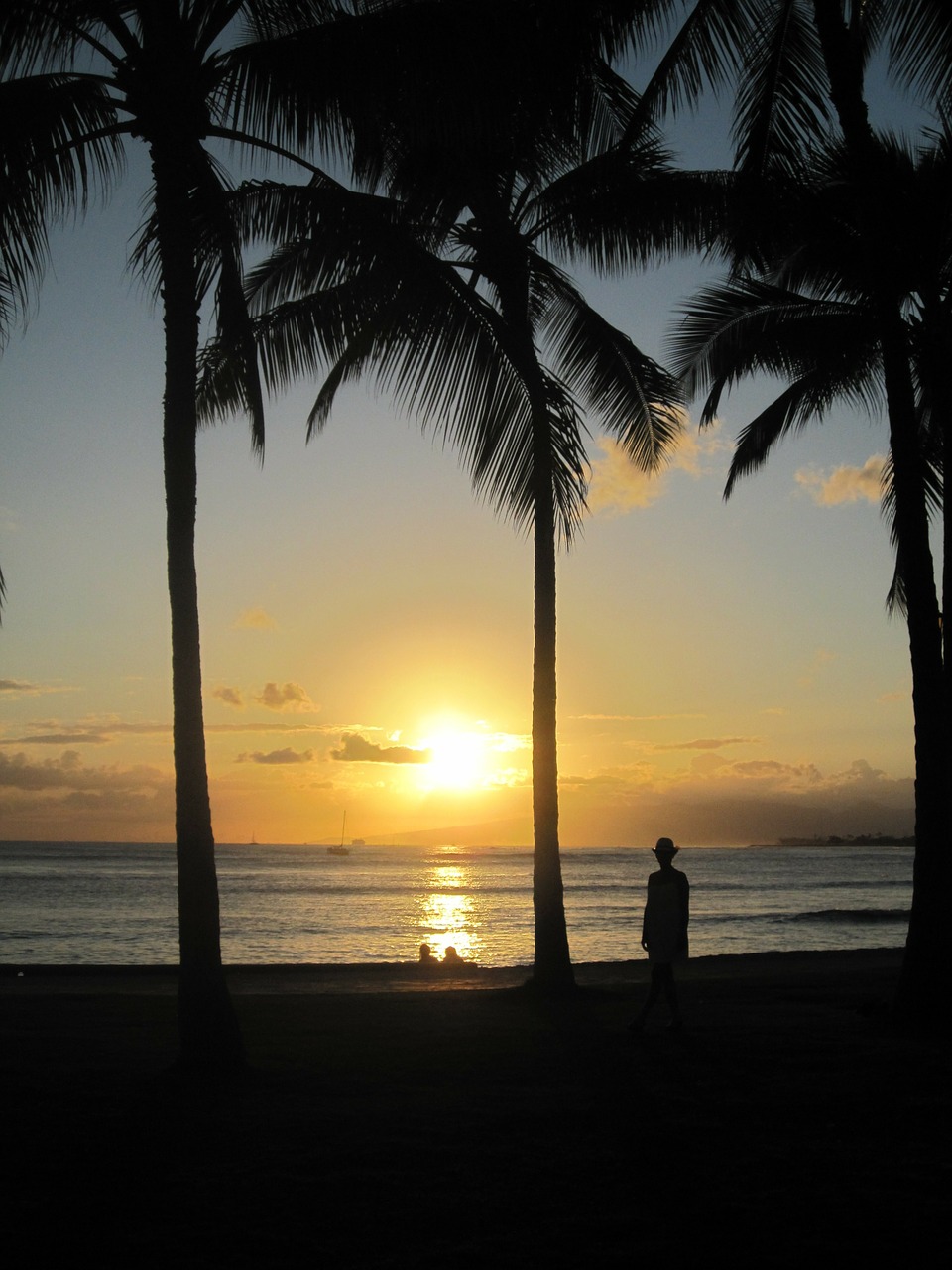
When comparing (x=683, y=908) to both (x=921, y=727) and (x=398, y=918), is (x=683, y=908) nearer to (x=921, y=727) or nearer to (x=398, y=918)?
(x=921, y=727)

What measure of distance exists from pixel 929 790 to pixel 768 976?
6400mm

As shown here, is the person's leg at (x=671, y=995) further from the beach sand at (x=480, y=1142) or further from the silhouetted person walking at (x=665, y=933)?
the beach sand at (x=480, y=1142)

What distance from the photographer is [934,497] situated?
53.5ft

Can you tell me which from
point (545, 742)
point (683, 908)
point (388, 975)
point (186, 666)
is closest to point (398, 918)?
point (388, 975)

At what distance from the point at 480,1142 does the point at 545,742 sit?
748 cm

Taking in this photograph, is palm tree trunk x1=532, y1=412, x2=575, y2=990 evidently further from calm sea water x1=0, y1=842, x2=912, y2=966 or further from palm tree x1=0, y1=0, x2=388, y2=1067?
calm sea water x1=0, y1=842, x2=912, y2=966

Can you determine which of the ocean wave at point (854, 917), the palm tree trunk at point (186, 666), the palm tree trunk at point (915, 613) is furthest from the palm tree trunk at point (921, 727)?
the ocean wave at point (854, 917)

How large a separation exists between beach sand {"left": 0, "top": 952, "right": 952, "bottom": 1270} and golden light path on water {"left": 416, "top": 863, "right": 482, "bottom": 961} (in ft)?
36.8

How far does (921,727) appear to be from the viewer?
11.0 metres

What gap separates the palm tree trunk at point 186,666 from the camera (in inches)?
332

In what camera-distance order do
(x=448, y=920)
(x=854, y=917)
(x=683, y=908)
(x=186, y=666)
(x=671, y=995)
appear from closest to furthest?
(x=186, y=666) < (x=671, y=995) < (x=683, y=908) < (x=854, y=917) < (x=448, y=920)

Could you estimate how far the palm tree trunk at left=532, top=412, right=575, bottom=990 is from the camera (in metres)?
13.5

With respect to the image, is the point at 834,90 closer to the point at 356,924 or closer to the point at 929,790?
the point at 929,790

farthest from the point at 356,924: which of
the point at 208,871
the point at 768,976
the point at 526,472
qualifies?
the point at 208,871
